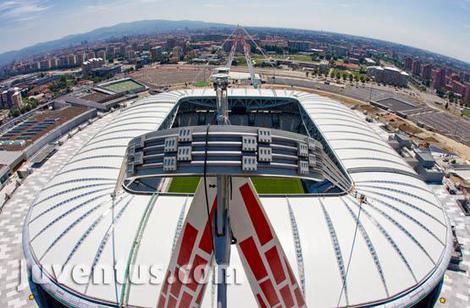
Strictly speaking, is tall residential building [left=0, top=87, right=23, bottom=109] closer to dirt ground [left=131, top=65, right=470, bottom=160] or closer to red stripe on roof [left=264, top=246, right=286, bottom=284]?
dirt ground [left=131, top=65, right=470, bottom=160]

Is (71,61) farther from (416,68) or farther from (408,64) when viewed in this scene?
(408,64)

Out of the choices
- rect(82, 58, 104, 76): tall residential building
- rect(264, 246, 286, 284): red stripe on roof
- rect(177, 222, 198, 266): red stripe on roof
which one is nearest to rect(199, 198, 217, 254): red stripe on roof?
rect(177, 222, 198, 266): red stripe on roof

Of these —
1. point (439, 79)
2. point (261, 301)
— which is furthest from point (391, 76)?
point (261, 301)

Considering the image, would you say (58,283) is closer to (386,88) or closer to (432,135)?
(432,135)

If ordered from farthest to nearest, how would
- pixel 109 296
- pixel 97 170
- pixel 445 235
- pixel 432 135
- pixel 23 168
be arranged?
1. pixel 432 135
2. pixel 23 168
3. pixel 97 170
4. pixel 445 235
5. pixel 109 296

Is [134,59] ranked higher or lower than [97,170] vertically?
higher

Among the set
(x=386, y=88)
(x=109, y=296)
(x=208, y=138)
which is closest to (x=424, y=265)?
(x=208, y=138)
